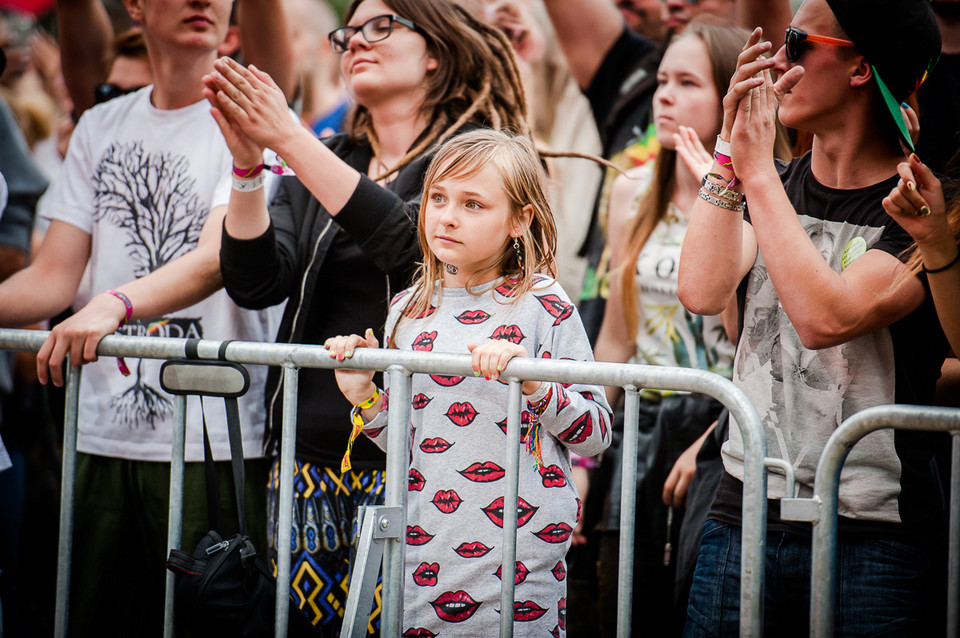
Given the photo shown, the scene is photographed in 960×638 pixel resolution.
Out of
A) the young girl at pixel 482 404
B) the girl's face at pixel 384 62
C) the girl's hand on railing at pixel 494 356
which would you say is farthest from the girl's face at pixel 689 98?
the girl's hand on railing at pixel 494 356

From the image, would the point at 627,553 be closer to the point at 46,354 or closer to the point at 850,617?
the point at 850,617

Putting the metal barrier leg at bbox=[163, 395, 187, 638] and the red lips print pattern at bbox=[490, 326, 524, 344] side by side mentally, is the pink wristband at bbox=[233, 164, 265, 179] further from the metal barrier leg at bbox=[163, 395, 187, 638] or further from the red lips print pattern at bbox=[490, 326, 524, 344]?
the red lips print pattern at bbox=[490, 326, 524, 344]

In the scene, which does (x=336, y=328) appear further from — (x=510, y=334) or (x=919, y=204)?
(x=919, y=204)

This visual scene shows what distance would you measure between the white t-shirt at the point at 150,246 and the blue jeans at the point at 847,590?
155 cm

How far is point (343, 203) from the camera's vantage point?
8.57ft

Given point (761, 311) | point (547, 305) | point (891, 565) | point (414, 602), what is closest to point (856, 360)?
point (761, 311)

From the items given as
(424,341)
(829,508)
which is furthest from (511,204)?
(829,508)

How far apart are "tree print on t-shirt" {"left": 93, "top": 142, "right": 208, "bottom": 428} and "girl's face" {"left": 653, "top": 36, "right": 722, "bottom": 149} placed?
1663mm

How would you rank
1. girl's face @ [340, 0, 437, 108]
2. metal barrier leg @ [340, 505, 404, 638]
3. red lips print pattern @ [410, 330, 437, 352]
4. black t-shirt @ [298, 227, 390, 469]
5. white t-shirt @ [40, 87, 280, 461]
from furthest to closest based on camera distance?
white t-shirt @ [40, 87, 280, 461] < girl's face @ [340, 0, 437, 108] < black t-shirt @ [298, 227, 390, 469] < red lips print pattern @ [410, 330, 437, 352] < metal barrier leg @ [340, 505, 404, 638]

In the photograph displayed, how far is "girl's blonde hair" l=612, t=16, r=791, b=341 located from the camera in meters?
3.46

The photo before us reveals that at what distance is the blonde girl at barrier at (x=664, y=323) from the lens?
328 cm

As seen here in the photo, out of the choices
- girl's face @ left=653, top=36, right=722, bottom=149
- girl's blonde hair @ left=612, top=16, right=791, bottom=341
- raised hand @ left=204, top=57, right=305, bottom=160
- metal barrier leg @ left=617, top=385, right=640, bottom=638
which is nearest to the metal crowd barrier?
metal barrier leg @ left=617, top=385, right=640, bottom=638

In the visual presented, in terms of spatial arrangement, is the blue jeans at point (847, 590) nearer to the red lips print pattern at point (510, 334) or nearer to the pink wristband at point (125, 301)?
the red lips print pattern at point (510, 334)

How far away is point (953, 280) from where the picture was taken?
6.63ft
